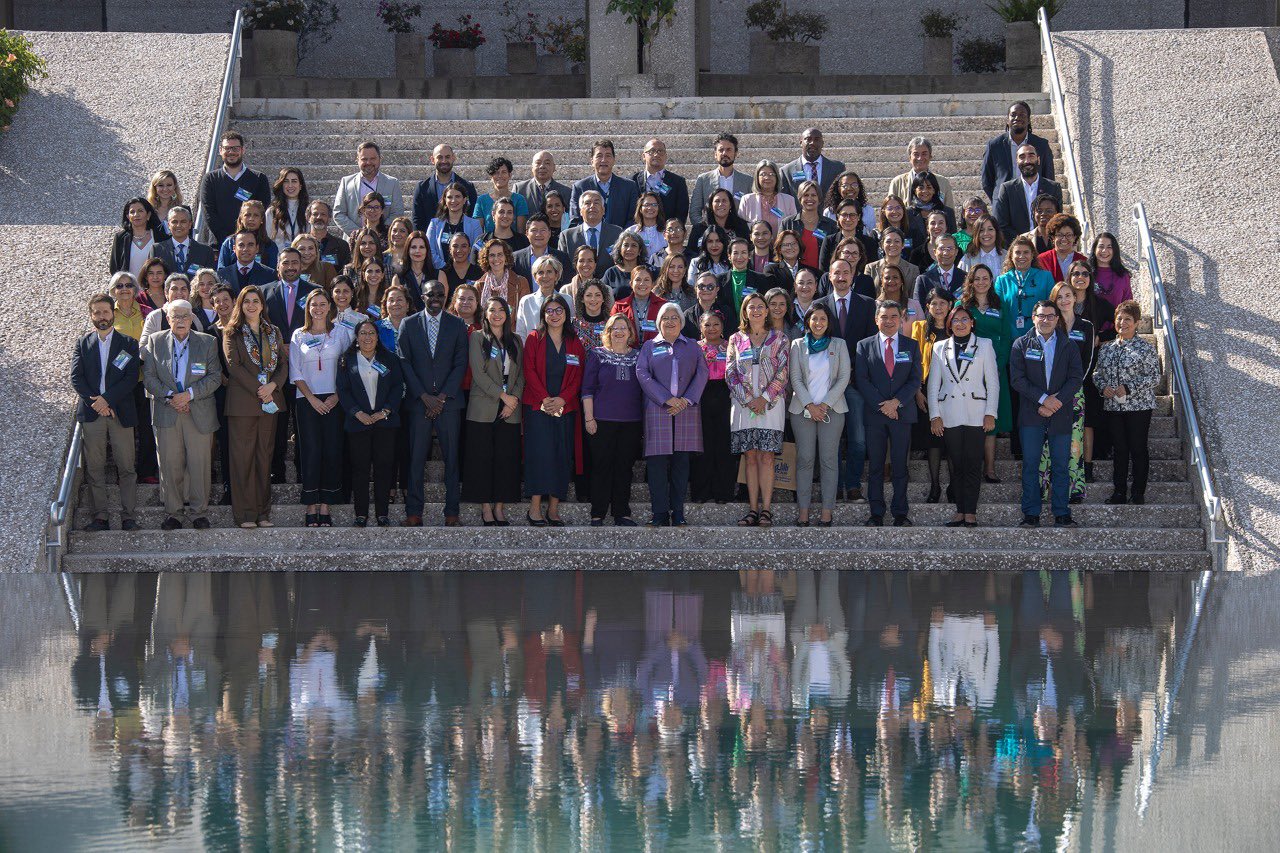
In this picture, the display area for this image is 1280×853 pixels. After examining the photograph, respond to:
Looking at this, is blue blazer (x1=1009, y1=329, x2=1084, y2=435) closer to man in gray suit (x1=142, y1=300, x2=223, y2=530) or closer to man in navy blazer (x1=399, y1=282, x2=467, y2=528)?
man in navy blazer (x1=399, y1=282, x2=467, y2=528)

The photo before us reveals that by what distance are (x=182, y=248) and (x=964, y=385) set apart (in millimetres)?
6062

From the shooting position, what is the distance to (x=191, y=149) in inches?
661

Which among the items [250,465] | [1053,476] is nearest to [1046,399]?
[1053,476]

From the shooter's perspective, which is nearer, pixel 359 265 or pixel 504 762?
pixel 504 762

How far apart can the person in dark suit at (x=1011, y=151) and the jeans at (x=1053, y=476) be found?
339 cm

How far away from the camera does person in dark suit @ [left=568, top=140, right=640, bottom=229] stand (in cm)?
1430

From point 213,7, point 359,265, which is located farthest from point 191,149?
point 213,7

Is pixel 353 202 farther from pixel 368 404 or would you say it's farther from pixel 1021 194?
pixel 1021 194

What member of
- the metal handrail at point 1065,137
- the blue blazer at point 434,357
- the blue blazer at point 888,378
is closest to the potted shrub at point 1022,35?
the metal handrail at point 1065,137

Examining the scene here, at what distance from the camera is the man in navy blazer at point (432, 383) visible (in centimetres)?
1219

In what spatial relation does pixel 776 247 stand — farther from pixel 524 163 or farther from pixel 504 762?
pixel 504 762

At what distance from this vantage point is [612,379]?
12312mm

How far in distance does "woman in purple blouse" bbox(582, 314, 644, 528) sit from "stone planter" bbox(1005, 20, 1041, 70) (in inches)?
548

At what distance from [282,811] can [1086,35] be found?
15.5 metres
